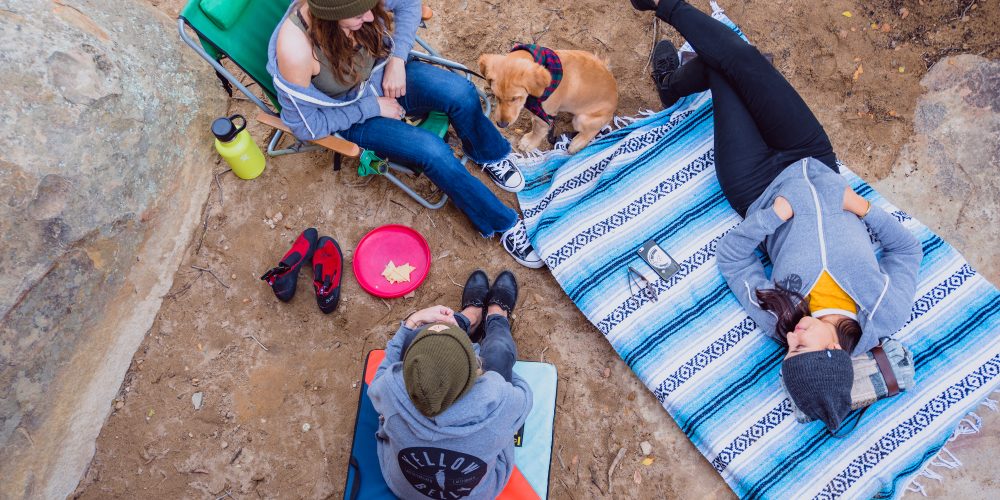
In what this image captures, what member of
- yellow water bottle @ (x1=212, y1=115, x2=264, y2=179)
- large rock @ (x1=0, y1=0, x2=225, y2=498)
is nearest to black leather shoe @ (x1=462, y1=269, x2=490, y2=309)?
yellow water bottle @ (x1=212, y1=115, x2=264, y2=179)

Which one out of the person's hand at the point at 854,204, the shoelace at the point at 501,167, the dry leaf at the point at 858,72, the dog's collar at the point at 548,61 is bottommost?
the shoelace at the point at 501,167

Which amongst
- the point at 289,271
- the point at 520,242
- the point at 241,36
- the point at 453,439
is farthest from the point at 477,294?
the point at 241,36

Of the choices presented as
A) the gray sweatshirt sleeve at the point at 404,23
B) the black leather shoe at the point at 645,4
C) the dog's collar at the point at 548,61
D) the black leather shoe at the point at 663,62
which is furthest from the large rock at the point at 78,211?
the black leather shoe at the point at 663,62

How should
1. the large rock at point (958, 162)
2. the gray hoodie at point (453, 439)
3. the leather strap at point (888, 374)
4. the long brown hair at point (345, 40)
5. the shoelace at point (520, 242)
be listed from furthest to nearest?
1. the large rock at point (958, 162)
2. the shoelace at point (520, 242)
3. the leather strap at point (888, 374)
4. the long brown hair at point (345, 40)
5. the gray hoodie at point (453, 439)

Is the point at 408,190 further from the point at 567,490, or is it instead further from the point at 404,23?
the point at 567,490

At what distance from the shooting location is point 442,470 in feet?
8.03

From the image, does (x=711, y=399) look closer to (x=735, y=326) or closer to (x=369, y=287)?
(x=735, y=326)

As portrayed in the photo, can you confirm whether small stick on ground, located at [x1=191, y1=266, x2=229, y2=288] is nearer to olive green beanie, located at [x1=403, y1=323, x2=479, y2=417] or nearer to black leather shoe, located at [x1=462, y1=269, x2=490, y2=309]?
black leather shoe, located at [x1=462, y1=269, x2=490, y2=309]

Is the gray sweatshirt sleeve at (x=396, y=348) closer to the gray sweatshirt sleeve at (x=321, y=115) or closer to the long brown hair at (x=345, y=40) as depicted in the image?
the gray sweatshirt sleeve at (x=321, y=115)

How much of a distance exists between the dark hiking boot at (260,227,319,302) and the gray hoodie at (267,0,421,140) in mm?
794

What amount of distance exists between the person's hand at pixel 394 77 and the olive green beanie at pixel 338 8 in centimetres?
73

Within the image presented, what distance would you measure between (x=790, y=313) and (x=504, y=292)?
5.54 ft

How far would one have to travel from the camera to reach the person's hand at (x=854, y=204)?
3.34 meters

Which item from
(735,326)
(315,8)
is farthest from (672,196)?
(315,8)
